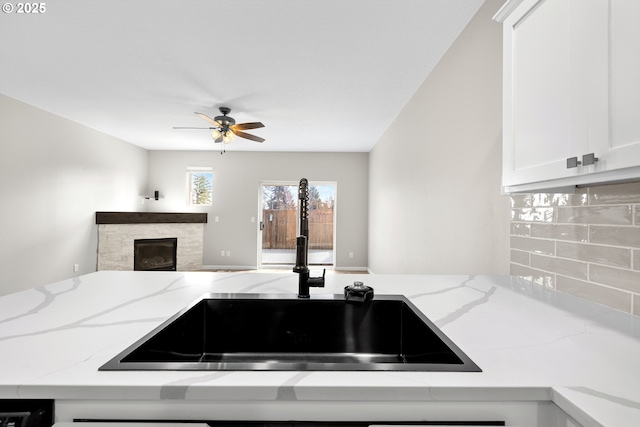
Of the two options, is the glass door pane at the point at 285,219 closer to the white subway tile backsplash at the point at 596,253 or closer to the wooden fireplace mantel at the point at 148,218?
the wooden fireplace mantel at the point at 148,218

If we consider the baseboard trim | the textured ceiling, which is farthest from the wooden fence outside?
the textured ceiling

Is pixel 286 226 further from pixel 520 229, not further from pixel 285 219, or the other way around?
pixel 520 229

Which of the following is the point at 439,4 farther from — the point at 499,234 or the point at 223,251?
the point at 223,251

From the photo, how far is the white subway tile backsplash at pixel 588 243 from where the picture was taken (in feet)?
3.03

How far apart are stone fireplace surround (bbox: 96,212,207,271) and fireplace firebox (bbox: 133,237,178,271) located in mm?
74

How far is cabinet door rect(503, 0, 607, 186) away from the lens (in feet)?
2.58

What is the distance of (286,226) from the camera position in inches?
269

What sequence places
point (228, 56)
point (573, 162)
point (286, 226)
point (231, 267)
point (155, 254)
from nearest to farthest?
point (573, 162) < point (228, 56) < point (155, 254) < point (231, 267) < point (286, 226)

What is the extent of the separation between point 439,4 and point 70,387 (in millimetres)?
2570

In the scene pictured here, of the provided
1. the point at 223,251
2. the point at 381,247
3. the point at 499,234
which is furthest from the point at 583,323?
the point at 223,251

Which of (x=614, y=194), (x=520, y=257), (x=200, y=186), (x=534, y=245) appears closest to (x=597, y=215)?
(x=614, y=194)

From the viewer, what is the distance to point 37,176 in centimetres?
411

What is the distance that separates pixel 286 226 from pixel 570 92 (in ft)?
20.3

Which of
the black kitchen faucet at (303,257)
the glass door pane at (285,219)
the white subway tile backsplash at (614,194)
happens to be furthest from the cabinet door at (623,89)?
the glass door pane at (285,219)
